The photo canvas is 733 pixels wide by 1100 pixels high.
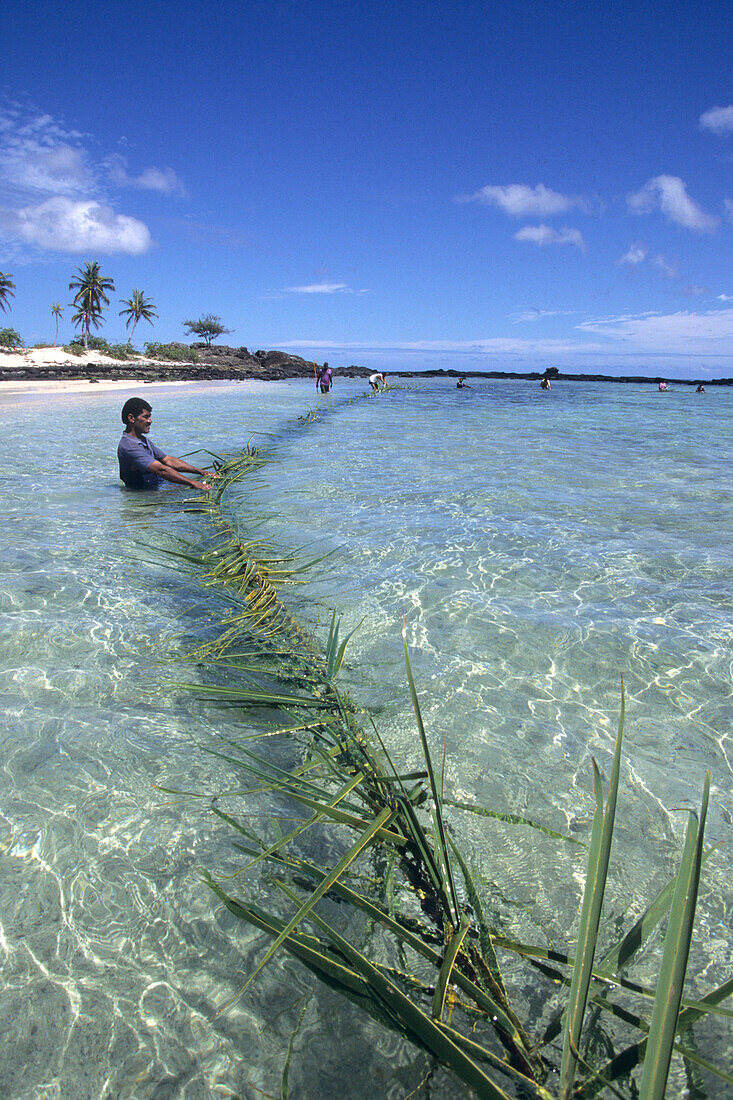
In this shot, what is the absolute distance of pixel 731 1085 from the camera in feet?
4.68

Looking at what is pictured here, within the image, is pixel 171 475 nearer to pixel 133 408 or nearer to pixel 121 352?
pixel 133 408

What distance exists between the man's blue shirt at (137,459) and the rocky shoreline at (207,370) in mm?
33417

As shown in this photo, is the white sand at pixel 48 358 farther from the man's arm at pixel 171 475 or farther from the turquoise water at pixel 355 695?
the turquoise water at pixel 355 695

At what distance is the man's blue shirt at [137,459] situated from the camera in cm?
785

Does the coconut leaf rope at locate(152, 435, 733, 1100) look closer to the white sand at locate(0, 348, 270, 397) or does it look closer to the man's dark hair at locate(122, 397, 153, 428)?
the man's dark hair at locate(122, 397, 153, 428)

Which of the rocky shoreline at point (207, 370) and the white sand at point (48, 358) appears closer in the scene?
the rocky shoreline at point (207, 370)

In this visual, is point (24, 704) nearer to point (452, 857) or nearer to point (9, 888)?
point (9, 888)

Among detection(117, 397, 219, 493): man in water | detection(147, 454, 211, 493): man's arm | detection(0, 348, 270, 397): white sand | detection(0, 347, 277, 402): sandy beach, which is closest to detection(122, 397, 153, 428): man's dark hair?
detection(117, 397, 219, 493): man in water

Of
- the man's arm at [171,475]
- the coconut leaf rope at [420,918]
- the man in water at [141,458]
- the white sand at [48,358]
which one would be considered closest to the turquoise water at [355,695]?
the coconut leaf rope at [420,918]

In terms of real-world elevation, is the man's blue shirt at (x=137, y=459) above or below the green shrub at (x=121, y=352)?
below

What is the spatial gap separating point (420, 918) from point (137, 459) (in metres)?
7.36

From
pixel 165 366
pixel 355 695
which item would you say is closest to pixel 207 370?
pixel 165 366

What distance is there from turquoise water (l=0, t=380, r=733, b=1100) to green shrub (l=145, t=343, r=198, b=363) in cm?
5821

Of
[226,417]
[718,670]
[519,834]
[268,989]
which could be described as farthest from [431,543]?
[226,417]
